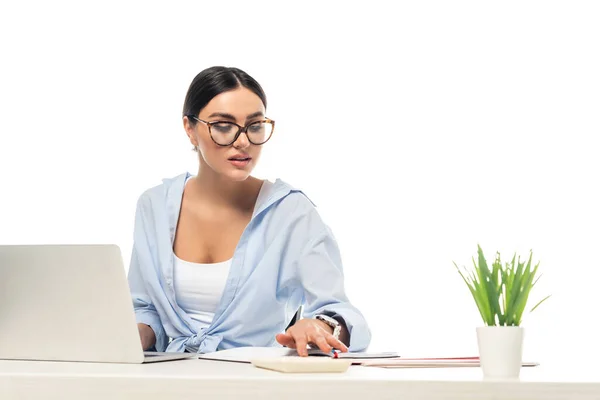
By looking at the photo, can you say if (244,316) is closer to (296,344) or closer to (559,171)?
(296,344)

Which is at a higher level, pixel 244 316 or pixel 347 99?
pixel 347 99

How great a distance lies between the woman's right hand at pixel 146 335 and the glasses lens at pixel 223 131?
54cm

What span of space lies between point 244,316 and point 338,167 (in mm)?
1958

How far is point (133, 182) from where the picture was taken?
418cm

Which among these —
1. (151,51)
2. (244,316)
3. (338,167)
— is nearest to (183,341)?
(244,316)

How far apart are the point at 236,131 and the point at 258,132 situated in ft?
0.20

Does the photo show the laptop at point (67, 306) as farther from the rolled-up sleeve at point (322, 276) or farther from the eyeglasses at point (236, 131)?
the eyeglasses at point (236, 131)

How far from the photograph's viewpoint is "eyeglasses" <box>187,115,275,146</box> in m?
2.28

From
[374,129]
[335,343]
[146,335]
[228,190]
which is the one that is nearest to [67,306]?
[335,343]

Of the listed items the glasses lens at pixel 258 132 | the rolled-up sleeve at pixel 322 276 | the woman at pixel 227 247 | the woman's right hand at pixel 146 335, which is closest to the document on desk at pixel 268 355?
the rolled-up sleeve at pixel 322 276

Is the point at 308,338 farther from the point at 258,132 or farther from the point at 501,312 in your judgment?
the point at 258,132

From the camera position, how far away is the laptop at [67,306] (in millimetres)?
1392

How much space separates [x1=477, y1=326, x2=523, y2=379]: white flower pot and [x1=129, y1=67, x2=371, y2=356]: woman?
945mm

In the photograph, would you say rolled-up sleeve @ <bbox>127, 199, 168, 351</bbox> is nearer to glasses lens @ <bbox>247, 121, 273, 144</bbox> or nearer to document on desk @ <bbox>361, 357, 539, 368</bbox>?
glasses lens @ <bbox>247, 121, 273, 144</bbox>
